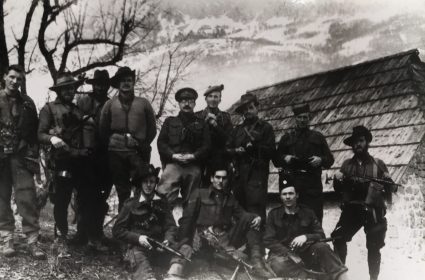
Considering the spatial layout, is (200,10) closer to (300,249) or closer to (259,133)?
(259,133)

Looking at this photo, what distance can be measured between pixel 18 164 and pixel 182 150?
5.71 ft

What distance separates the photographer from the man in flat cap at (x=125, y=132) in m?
4.97

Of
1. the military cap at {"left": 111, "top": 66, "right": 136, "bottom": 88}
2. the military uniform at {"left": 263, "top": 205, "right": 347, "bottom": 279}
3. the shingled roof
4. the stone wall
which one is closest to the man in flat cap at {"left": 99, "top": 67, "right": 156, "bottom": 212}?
the military cap at {"left": 111, "top": 66, "right": 136, "bottom": 88}

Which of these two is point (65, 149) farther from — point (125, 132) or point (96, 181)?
point (125, 132)

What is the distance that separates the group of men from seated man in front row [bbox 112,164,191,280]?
0.01m

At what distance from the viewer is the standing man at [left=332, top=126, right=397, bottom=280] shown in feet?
16.4

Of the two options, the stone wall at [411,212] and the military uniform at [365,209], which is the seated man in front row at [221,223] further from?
the stone wall at [411,212]

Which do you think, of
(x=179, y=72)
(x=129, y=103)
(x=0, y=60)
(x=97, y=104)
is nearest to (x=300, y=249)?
(x=129, y=103)

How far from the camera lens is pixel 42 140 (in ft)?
15.2

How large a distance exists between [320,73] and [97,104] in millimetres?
6693

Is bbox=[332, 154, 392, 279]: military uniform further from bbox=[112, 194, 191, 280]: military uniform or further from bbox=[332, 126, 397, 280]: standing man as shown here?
bbox=[112, 194, 191, 280]: military uniform

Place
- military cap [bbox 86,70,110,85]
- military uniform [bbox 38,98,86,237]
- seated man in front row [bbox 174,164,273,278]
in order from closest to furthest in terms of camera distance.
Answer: seated man in front row [bbox 174,164,273,278], military uniform [bbox 38,98,86,237], military cap [bbox 86,70,110,85]

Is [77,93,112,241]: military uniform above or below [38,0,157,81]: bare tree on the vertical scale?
below

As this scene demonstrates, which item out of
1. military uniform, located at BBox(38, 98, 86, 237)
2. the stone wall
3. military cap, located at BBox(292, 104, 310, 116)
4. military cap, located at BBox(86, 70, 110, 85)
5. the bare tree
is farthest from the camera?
the bare tree
